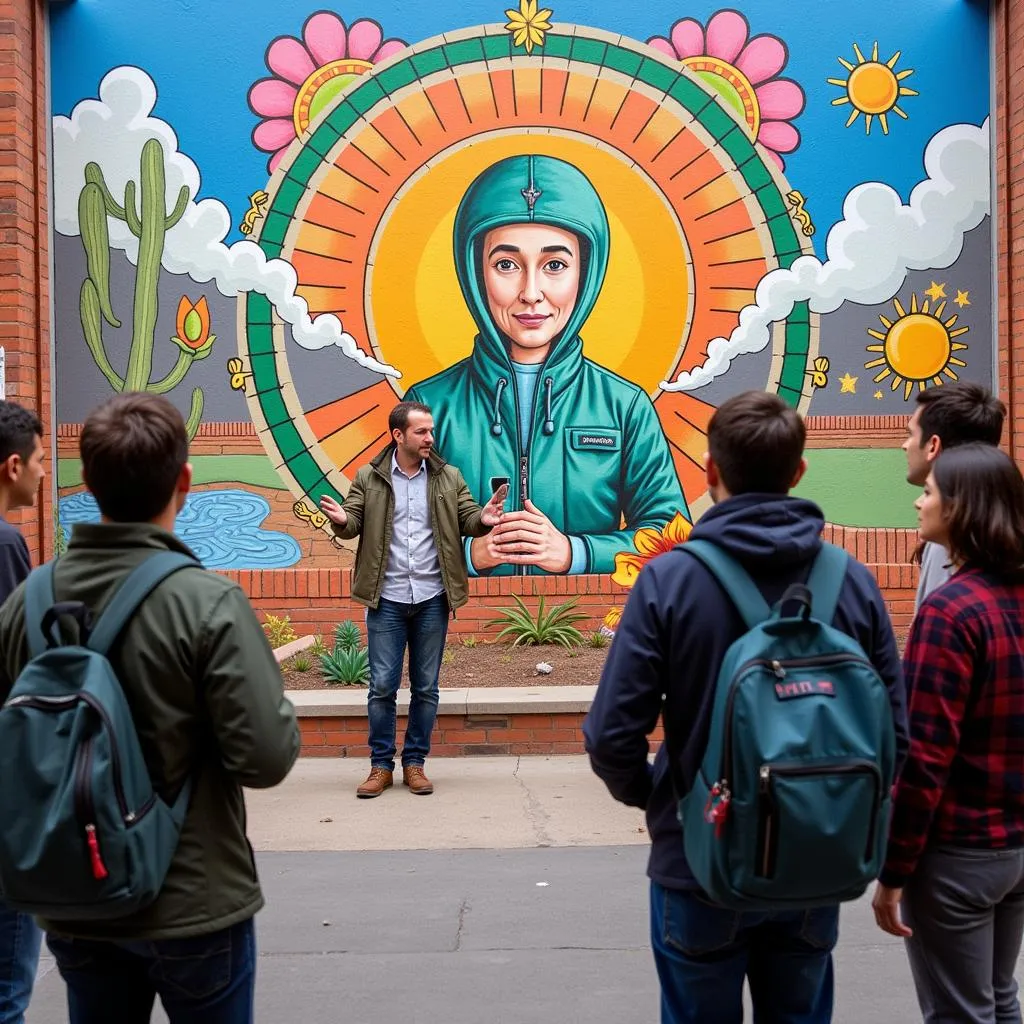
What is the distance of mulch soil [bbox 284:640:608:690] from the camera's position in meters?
8.86

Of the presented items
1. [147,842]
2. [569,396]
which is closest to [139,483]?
[147,842]

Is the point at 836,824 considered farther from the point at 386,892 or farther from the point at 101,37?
the point at 101,37

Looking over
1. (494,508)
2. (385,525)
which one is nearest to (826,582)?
(494,508)

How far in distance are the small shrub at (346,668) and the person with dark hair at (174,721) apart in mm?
6081

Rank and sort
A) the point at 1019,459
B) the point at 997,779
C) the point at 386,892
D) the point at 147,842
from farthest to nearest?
the point at 1019,459 < the point at 386,892 < the point at 997,779 < the point at 147,842

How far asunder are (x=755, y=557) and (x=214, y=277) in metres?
8.36

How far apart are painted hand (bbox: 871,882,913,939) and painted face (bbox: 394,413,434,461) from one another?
14.5ft

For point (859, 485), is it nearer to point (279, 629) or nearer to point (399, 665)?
point (279, 629)

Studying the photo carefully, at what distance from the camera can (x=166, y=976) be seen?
2500 mm

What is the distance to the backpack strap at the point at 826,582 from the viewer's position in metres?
2.64

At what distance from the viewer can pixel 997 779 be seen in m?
2.82

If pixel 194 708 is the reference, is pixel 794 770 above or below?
below

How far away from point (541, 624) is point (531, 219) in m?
3.15

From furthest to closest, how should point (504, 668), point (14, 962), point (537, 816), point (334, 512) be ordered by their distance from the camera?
point (504, 668)
point (334, 512)
point (537, 816)
point (14, 962)
